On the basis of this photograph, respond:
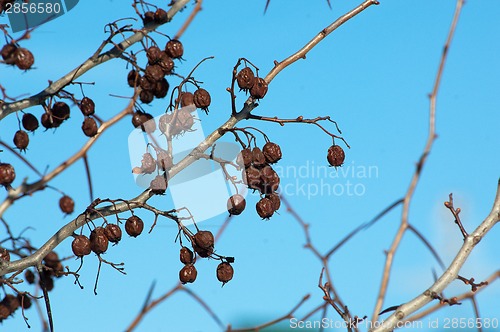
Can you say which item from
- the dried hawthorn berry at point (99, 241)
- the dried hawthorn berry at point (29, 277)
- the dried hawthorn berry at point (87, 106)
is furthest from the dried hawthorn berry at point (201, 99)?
the dried hawthorn berry at point (29, 277)

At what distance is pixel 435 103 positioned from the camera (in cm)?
139

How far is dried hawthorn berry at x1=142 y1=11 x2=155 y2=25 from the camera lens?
298cm

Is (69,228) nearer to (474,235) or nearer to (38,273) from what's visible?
(38,273)

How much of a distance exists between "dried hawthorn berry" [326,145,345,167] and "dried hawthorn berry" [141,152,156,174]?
831 mm

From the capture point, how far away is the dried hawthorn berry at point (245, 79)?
9.86ft

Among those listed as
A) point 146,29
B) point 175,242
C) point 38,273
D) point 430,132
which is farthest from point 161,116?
point 430,132

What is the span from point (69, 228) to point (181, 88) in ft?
2.72

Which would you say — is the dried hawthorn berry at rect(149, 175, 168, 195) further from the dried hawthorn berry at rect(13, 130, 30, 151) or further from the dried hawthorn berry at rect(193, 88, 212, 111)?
the dried hawthorn berry at rect(13, 130, 30, 151)

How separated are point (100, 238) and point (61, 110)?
2.08 ft

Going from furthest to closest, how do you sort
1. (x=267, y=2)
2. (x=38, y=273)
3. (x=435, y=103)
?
(x=38, y=273), (x=267, y=2), (x=435, y=103)

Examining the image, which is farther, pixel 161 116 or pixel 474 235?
pixel 161 116

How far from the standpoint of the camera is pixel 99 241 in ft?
9.42

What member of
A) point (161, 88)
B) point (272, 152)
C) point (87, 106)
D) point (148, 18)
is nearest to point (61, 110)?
point (87, 106)

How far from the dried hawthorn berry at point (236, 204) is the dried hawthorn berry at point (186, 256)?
26 cm
